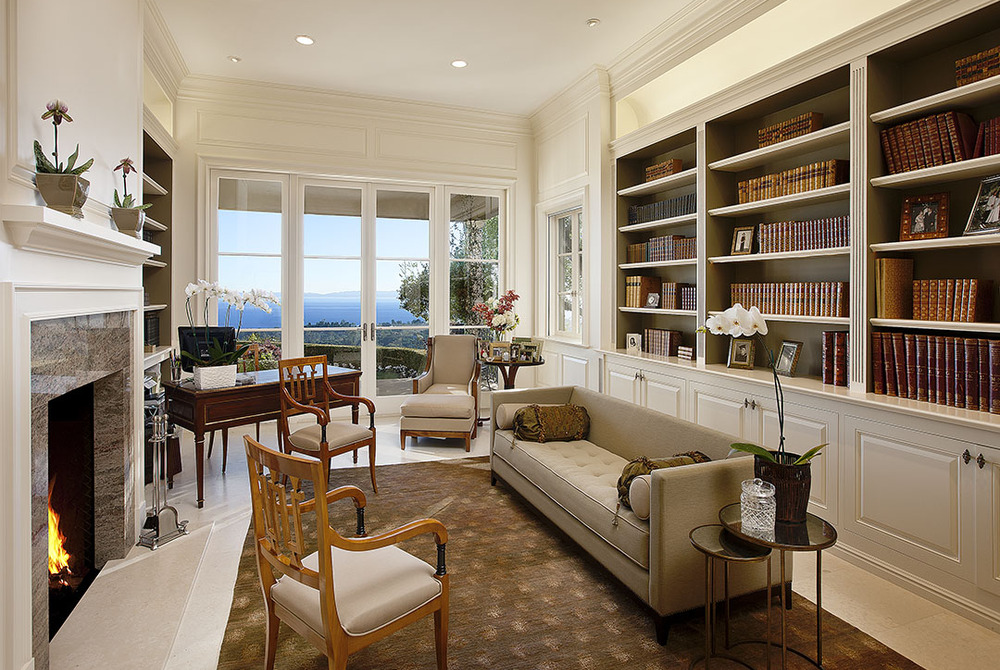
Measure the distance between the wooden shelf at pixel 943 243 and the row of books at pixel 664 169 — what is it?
1.97m

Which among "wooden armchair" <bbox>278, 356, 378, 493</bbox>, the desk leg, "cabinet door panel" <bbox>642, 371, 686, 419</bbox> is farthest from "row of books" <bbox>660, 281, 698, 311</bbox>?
the desk leg

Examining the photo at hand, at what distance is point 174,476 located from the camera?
4246mm

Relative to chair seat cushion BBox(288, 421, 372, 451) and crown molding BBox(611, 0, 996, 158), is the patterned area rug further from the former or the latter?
crown molding BBox(611, 0, 996, 158)

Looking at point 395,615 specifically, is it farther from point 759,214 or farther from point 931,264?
point 759,214

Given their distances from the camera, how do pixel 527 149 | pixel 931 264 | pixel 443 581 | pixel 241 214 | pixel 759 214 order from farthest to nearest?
pixel 527 149, pixel 241 214, pixel 759 214, pixel 931 264, pixel 443 581

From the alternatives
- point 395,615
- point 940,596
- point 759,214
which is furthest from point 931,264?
point 395,615

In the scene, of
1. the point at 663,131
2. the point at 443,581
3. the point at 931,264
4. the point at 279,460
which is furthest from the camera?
the point at 663,131

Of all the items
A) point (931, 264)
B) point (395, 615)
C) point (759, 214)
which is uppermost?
point (759, 214)

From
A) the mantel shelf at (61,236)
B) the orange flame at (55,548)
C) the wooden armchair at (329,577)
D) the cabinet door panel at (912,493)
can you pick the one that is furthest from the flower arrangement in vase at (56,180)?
the cabinet door panel at (912,493)

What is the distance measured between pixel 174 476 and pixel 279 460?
309 cm

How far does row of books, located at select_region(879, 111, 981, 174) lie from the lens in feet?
8.89

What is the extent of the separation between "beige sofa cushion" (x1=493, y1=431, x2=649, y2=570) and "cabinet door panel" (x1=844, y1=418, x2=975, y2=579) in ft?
3.89

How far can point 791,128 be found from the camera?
360 cm

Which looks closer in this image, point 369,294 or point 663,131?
point 663,131
